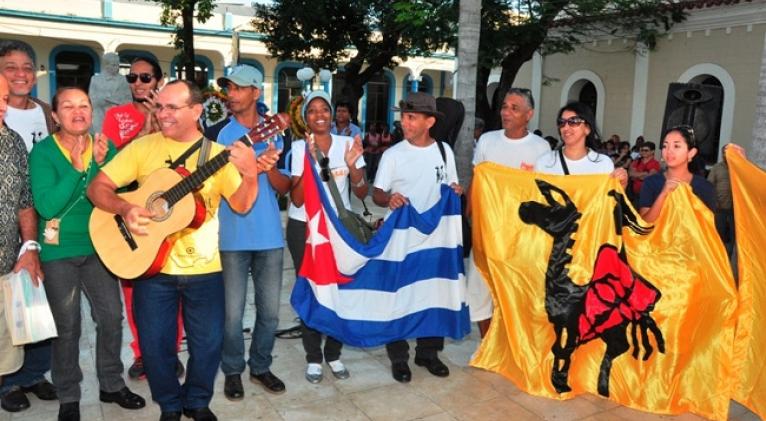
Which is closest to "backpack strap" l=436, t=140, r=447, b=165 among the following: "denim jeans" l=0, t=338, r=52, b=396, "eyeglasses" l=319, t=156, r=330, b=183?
"eyeglasses" l=319, t=156, r=330, b=183

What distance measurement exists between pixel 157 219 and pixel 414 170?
181 cm

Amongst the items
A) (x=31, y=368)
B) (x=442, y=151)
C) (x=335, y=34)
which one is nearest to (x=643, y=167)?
(x=442, y=151)

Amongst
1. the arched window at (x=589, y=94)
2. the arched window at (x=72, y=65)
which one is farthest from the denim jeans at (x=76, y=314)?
the arched window at (x=72, y=65)

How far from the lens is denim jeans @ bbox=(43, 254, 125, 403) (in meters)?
3.45

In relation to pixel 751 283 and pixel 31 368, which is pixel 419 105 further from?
pixel 31 368

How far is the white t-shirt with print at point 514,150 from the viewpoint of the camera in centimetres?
483

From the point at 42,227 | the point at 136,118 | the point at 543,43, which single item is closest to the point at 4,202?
the point at 42,227

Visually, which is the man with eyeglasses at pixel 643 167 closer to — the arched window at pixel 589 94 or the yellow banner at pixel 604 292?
the arched window at pixel 589 94

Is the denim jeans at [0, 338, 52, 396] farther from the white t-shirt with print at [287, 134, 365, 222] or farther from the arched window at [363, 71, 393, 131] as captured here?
the arched window at [363, 71, 393, 131]

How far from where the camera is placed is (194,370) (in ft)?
11.6

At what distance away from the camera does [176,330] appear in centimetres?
347

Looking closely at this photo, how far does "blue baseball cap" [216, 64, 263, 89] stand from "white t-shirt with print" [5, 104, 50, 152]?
120cm

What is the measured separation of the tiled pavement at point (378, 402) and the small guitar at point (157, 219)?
1.11 meters

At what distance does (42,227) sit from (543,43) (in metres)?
11.5
